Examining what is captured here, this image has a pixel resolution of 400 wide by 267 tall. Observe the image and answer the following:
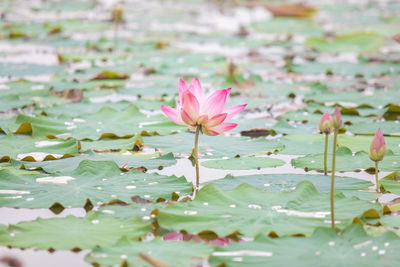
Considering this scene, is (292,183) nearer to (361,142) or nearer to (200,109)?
(200,109)

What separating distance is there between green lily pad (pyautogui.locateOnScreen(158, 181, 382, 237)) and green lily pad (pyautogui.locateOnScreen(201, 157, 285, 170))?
12.1 inches

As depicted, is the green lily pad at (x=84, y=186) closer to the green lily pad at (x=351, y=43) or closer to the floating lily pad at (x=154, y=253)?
the floating lily pad at (x=154, y=253)

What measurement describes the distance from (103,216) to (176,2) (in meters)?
9.37

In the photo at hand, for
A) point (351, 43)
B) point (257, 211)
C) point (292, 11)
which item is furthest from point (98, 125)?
point (292, 11)

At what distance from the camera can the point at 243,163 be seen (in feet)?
6.99

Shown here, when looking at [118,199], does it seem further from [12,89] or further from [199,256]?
[12,89]

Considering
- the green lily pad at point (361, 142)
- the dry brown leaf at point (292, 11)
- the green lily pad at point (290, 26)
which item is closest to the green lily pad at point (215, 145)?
the green lily pad at point (361, 142)

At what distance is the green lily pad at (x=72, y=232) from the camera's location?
1.40 meters

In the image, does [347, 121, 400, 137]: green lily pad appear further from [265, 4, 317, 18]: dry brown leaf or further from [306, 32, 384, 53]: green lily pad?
[265, 4, 317, 18]: dry brown leaf

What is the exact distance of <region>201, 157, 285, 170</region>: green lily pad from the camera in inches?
82.2

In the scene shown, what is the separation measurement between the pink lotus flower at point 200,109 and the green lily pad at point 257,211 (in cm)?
24

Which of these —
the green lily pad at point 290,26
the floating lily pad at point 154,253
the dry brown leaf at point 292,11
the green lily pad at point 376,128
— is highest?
the dry brown leaf at point 292,11

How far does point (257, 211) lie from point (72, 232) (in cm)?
52

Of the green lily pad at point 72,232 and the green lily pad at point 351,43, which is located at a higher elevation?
the green lily pad at point 351,43
